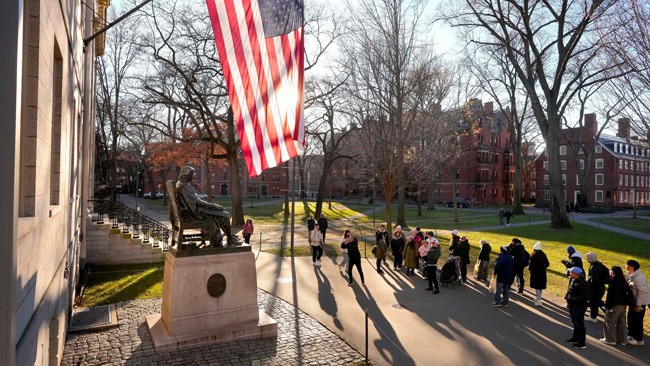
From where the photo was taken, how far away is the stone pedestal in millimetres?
8836

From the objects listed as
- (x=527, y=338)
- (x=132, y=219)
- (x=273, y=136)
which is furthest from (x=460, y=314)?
(x=132, y=219)

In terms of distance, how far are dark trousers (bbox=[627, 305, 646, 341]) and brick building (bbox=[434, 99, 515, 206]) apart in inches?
2338

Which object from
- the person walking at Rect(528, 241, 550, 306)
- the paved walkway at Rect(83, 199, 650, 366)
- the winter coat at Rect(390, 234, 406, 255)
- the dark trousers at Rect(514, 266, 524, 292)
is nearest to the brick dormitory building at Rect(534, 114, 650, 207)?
the winter coat at Rect(390, 234, 406, 255)

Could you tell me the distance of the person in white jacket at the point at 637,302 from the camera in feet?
28.6

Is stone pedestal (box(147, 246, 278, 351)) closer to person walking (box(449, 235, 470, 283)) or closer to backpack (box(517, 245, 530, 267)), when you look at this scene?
person walking (box(449, 235, 470, 283))

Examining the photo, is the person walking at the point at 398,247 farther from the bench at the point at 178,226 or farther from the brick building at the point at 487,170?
the brick building at the point at 487,170

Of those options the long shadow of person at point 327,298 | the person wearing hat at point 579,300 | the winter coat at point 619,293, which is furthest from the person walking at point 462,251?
the winter coat at point 619,293

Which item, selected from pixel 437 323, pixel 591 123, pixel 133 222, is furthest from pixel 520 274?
pixel 591 123

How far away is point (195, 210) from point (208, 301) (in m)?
2.02

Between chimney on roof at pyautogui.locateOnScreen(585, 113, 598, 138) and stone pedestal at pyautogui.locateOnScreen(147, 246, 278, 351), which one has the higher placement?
chimney on roof at pyautogui.locateOnScreen(585, 113, 598, 138)

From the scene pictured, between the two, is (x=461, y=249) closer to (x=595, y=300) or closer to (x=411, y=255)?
(x=411, y=255)

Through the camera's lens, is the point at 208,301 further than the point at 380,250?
No

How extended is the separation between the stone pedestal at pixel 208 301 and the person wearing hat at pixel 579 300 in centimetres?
634

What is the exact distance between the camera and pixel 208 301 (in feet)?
30.0
